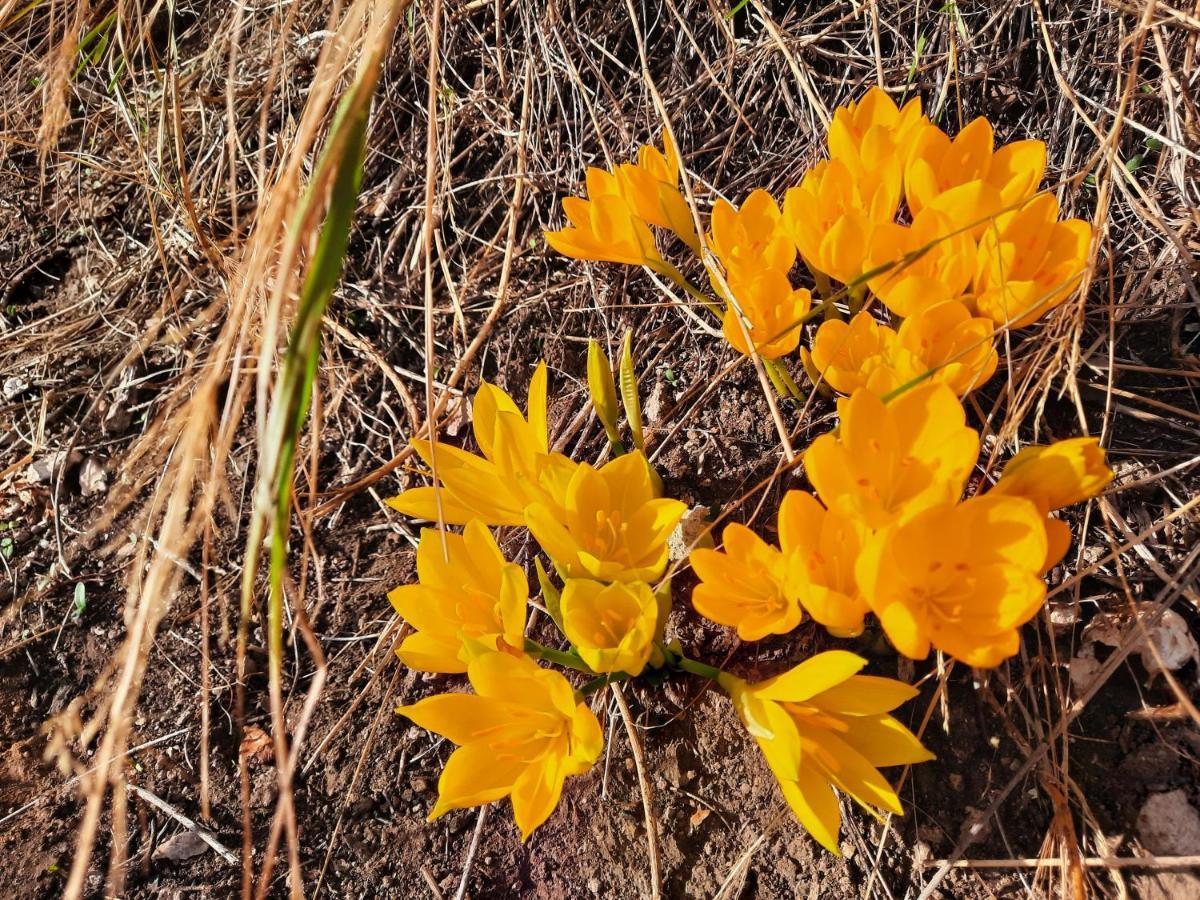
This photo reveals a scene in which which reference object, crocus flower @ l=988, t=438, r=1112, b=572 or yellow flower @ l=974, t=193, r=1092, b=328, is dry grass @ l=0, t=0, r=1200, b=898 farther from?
crocus flower @ l=988, t=438, r=1112, b=572

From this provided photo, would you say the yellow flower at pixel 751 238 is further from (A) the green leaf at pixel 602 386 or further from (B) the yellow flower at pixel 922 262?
(A) the green leaf at pixel 602 386

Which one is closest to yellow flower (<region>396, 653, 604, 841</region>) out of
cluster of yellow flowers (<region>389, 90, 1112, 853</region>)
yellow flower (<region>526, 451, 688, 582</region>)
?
cluster of yellow flowers (<region>389, 90, 1112, 853</region>)

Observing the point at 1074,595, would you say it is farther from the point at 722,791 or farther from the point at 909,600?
the point at 722,791

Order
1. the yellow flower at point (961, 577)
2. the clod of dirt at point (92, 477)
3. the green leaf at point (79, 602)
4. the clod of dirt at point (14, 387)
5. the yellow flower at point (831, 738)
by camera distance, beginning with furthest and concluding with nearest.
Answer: the clod of dirt at point (14, 387), the clod of dirt at point (92, 477), the green leaf at point (79, 602), the yellow flower at point (831, 738), the yellow flower at point (961, 577)

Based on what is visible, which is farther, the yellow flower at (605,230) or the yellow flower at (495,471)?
the yellow flower at (605,230)

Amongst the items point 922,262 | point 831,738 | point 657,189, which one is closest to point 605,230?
point 657,189

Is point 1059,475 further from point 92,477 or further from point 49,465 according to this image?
point 49,465

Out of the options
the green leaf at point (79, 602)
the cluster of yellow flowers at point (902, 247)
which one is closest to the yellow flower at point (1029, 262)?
the cluster of yellow flowers at point (902, 247)

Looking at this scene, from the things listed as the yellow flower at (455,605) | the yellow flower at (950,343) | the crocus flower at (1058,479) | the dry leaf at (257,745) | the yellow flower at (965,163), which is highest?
the yellow flower at (965,163)

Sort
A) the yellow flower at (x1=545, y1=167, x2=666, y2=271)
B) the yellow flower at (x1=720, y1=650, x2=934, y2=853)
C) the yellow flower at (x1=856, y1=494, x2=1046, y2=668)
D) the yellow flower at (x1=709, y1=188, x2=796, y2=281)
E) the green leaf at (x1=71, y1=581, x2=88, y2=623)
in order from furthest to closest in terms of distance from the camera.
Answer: the green leaf at (x1=71, y1=581, x2=88, y2=623), the yellow flower at (x1=545, y1=167, x2=666, y2=271), the yellow flower at (x1=709, y1=188, x2=796, y2=281), the yellow flower at (x1=720, y1=650, x2=934, y2=853), the yellow flower at (x1=856, y1=494, x2=1046, y2=668)
